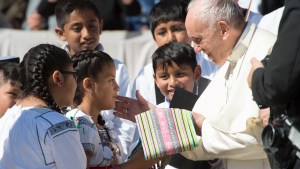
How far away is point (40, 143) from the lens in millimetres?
4949

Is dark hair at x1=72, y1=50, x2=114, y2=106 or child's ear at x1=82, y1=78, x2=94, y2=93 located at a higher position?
dark hair at x1=72, y1=50, x2=114, y2=106

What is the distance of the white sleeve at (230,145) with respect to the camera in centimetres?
503

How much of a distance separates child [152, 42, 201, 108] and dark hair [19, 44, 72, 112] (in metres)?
1.32

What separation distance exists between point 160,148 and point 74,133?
1.62 ft

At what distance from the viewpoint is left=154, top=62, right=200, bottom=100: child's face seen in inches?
254

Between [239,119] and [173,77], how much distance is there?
4.75ft

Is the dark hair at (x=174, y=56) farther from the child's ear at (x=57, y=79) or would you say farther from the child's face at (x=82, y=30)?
the child's ear at (x=57, y=79)

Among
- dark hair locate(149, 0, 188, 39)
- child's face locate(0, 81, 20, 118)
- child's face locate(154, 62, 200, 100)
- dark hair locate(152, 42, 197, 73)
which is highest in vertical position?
dark hair locate(149, 0, 188, 39)

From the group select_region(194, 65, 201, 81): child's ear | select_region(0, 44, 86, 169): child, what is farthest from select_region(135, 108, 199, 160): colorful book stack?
select_region(194, 65, 201, 81): child's ear

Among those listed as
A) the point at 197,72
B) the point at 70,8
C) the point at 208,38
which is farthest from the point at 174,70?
the point at 70,8

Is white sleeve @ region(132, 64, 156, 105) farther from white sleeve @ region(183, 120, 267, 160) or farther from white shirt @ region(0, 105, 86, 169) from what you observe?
white shirt @ region(0, 105, 86, 169)

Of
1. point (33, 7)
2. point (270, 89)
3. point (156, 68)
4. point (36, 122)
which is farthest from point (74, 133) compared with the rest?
point (33, 7)

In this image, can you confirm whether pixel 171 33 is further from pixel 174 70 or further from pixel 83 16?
pixel 174 70

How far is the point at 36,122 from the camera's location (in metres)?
4.97
